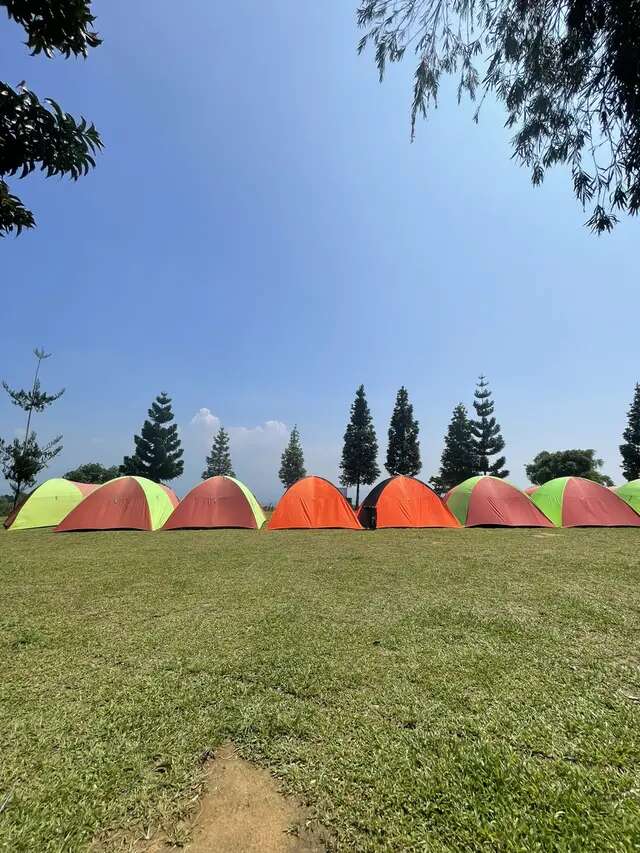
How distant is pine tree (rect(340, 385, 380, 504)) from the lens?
38406 mm

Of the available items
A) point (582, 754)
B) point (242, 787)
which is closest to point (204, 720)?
point (242, 787)

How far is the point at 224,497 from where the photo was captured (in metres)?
9.67

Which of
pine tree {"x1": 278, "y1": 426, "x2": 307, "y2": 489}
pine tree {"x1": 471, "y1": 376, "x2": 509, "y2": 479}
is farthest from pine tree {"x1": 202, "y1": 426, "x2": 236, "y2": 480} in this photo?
pine tree {"x1": 471, "y1": 376, "x2": 509, "y2": 479}

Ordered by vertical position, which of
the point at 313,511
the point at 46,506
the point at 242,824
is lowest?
the point at 242,824

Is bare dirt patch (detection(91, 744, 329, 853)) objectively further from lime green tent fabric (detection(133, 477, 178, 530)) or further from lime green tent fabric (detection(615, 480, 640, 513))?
lime green tent fabric (detection(615, 480, 640, 513))

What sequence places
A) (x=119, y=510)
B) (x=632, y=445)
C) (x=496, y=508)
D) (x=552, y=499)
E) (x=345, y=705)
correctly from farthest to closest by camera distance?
(x=632, y=445) < (x=552, y=499) < (x=496, y=508) < (x=119, y=510) < (x=345, y=705)

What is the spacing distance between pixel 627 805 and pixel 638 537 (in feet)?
28.6

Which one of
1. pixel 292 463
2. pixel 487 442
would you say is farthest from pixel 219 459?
pixel 487 442

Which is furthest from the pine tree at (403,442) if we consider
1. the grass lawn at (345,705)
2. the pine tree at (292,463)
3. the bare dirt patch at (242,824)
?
the bare dirt patch at (242,824)

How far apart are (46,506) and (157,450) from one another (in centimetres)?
2751

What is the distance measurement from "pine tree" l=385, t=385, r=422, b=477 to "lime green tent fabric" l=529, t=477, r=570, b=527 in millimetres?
26016

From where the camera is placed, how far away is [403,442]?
3734cm

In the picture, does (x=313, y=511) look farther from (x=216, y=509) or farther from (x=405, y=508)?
(x=216, y=509)

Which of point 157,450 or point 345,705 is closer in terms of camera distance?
point 345,705
